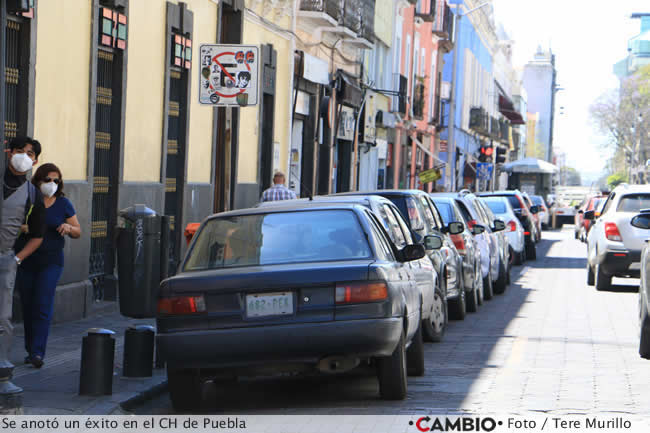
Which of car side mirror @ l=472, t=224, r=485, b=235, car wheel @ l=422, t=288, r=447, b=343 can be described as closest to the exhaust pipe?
car wheel @ l=422, t=288, r=447, b=343

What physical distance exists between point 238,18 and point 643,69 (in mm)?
83983

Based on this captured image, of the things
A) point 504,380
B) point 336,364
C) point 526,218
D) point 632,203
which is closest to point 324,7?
point 526,218

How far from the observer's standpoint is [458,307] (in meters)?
15.1

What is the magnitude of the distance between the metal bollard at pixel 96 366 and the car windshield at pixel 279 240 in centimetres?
82

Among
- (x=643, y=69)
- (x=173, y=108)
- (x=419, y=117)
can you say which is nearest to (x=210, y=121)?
(x=173, y=108)

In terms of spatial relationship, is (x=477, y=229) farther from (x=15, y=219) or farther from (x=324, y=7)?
(x=15, y=219)

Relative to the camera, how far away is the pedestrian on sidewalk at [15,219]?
805 centimetres

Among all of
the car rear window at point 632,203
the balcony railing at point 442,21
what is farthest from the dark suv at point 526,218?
the balcony railing at point 442,21

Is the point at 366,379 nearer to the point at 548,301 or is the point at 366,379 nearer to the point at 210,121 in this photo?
the point at 548,301

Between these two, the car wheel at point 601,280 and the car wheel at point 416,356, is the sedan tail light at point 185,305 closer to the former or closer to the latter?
the car wheel at point 416,356

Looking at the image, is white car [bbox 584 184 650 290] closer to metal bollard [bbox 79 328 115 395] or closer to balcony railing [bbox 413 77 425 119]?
metal bollard [bbox 79 328 115 395]

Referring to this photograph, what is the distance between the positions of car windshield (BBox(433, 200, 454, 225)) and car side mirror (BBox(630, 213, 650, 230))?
13.1 feet

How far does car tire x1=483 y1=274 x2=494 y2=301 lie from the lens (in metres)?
18.4

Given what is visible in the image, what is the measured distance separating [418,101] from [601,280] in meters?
23.6
